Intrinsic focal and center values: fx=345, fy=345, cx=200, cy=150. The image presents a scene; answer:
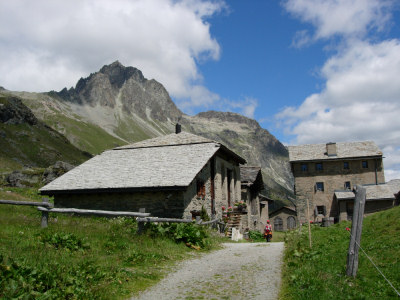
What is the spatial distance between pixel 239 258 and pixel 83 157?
→ 96.0m

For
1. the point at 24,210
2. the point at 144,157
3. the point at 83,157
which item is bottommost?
the point at 24,210

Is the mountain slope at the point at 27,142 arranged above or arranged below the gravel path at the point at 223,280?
above

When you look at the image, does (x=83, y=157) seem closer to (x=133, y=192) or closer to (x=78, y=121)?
(x=133, y=192)

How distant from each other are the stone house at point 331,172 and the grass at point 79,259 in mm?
36798

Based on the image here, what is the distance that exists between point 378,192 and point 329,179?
6.75 meters

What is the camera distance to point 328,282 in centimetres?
647

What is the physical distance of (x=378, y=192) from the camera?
40.1m

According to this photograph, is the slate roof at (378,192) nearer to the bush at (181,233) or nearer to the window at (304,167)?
the window at (304,167)

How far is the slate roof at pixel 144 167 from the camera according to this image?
1752cm

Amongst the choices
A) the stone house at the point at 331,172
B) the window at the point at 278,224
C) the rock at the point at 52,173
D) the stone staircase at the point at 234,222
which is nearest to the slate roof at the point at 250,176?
the stone staircase at the point at 234,222

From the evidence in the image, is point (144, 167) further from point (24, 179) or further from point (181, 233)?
point (24, 179)

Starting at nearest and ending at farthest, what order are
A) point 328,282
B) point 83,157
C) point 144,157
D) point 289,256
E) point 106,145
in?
point 328,282
point 289,256
point 144,157
point 83,157
point 106,145

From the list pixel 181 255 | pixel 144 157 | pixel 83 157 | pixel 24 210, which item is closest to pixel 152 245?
pixel 181 255

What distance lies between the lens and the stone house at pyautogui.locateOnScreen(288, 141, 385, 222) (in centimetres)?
4472
